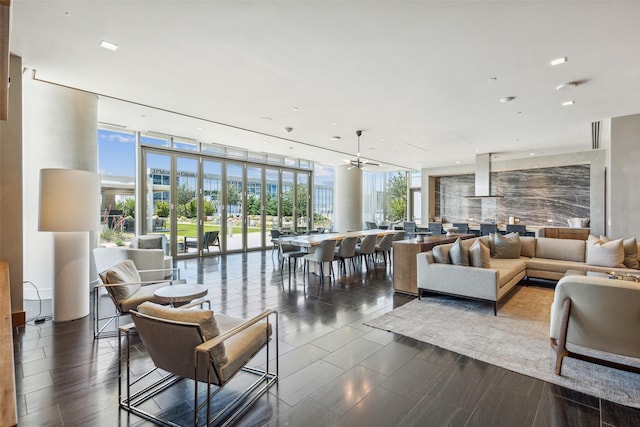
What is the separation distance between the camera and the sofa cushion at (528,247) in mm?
5867

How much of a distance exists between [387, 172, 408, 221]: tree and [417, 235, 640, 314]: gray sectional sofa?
8.97m

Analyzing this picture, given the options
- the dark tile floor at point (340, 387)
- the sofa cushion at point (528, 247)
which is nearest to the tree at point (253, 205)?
Result: the dark tile floor at point (340, 387)

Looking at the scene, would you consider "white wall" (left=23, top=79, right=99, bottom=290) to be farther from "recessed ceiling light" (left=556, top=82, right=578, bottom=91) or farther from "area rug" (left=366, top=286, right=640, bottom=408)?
"recessed ceiling light" (left=556, top=82, right=578, bottom=91)

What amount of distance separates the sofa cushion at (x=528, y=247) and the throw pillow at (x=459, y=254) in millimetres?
2349

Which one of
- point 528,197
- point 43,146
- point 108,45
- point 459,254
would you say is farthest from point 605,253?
point 43,146

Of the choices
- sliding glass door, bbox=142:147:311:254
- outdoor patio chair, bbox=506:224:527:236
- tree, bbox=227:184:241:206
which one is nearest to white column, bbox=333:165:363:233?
sliding glass door, bbox=142:147:311:254

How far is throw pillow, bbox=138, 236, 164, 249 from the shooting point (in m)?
5.64

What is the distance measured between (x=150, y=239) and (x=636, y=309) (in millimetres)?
6492

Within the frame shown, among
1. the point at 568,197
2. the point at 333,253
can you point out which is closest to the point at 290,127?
the point at 333,253

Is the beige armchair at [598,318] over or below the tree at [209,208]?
below

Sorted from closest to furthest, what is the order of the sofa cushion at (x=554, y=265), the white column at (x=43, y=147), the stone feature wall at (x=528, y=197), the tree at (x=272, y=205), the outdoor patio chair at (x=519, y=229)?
the white column at (x=43, y=147)
the sofa cushion at (x=554, y=265)
the outdoor patio chair at (x=519, y=229)
the stone feature wall at (x=528, y=197)
the tree at (x=272, y=205)

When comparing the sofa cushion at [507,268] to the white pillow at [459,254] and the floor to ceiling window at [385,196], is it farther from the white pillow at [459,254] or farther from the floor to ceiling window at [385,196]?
the floor to ceiling window at [385,196]

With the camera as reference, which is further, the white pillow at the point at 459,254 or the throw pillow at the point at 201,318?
the white pillow at the point at 459,254

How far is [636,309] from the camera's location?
230 cm
